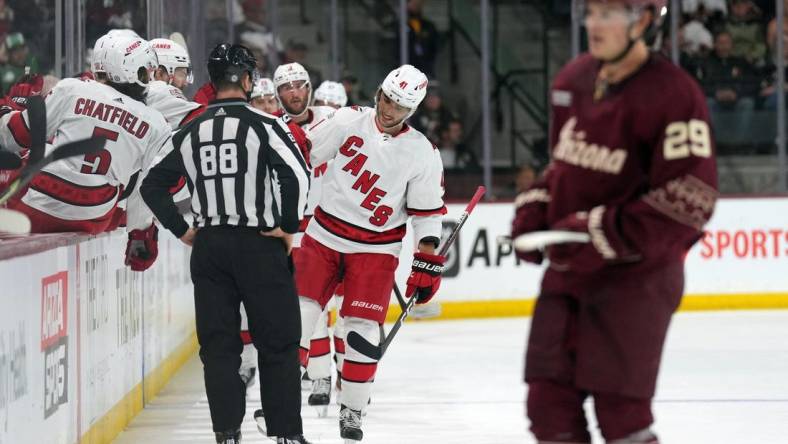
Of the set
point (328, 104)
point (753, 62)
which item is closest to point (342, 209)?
point (328, 104)

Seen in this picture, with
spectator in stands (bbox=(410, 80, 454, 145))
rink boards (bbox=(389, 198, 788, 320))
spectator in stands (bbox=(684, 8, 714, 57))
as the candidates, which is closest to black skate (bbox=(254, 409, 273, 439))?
rink boards (bbox=(389, 198, 788, 320))

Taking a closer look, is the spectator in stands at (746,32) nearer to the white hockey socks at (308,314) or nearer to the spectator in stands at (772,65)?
the spectator in stands at (772,65)

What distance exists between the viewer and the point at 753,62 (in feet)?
41.0

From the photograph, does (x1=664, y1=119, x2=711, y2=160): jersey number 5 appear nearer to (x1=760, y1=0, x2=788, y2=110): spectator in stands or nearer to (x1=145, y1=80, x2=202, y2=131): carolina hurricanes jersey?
(x1=145, y1=80, x2=202, y2=131): carolina hurricanes jersey

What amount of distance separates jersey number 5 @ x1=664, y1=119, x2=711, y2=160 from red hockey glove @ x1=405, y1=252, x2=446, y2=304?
2.58 m

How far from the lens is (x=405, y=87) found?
532 centimetres

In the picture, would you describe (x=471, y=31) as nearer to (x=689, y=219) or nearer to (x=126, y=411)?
(x=126, y=411)

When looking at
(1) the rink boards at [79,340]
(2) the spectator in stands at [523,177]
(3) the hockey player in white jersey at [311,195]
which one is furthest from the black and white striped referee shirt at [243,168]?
(2) the spectator in stands at [523,177]

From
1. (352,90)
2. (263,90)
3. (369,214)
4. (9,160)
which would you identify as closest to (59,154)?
(9,160)

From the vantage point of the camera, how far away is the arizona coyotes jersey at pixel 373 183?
17.7 ft

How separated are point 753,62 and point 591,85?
32.8 feet

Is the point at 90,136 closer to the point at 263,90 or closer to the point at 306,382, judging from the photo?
the point at 263,90

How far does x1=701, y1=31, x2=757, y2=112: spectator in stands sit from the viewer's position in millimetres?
12211

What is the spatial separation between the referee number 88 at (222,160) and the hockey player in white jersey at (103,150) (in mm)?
836
